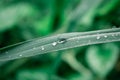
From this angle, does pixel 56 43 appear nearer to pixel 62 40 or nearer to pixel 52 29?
pixel 62 40

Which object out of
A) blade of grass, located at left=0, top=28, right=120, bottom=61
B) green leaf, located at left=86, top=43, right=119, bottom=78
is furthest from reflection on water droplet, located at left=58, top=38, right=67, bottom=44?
green leaf, located at left=86, top=43, right=119, bottom=78

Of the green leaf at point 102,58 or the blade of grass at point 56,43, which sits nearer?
the blade of grass at point 56,43

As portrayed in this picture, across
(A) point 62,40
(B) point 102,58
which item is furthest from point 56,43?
(B) point 102,58

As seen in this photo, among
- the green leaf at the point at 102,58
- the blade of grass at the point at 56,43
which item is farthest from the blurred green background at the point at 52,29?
the blade of grass at the point at 56,43

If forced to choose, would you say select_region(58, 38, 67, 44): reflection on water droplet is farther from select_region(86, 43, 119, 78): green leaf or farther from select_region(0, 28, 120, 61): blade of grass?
select_region(86, 43, 119, 78): green leaf

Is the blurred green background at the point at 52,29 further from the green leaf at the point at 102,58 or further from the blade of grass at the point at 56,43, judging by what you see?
the blade of grass at the point at 56,43

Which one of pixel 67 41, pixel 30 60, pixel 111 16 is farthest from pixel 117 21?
pixel 67 41

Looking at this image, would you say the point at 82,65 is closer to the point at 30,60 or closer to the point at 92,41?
the point at 30,60
